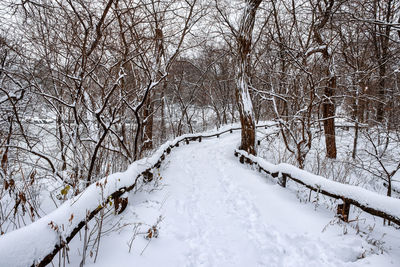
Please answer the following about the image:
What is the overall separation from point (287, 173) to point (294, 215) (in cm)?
118

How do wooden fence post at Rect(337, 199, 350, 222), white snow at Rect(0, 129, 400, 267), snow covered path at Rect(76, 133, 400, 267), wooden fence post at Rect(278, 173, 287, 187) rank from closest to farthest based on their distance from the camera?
white snow at Rect(0, 129, 400, 267) → snow covered path at Rect(76, 133, 400, 267) → wooden fence post at Rect(337, 199, 350, 222) → wooden fence post at Rect(278, 173, 287, 187)

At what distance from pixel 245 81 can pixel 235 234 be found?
6109 mm

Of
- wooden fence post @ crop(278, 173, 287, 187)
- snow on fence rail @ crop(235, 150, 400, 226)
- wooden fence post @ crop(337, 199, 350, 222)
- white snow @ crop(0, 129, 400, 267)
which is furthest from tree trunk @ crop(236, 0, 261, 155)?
wooden fence post @ crop(337, 199, 350, 222)

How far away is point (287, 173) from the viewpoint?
4.29m

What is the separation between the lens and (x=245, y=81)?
7.73 m

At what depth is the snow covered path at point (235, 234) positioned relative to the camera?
2275 mm

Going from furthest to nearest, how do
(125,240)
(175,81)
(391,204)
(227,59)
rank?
1. (227,59)
2. (175,81)
3. (125,240)
4. (391,204)

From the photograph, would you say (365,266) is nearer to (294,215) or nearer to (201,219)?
(294,215)

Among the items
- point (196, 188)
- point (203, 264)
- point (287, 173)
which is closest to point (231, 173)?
point (196, 188)

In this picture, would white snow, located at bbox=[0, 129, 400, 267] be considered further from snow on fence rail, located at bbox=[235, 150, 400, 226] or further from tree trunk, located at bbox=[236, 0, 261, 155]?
tree trunk, located at bbox=[236, 0, 261, 155]

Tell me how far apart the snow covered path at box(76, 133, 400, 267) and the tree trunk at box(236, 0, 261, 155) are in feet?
10.9

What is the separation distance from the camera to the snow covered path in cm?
228

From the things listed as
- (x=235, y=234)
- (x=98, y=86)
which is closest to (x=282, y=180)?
(x=235, y=234)

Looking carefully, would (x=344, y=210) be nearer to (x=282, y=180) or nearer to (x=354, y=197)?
(x=354, y=197)
